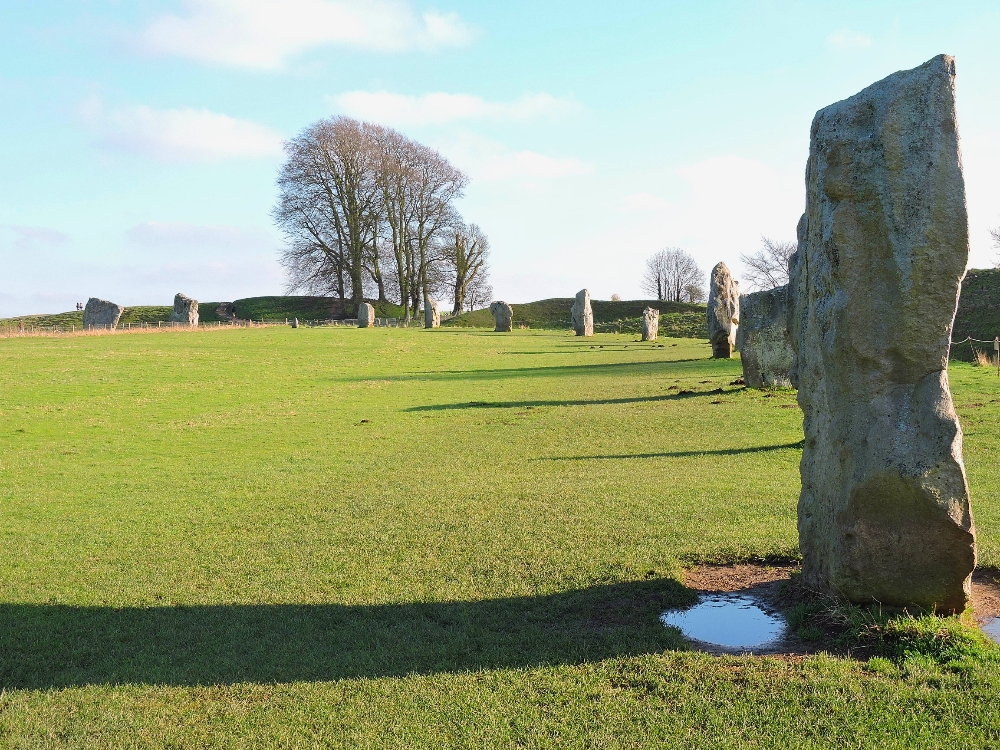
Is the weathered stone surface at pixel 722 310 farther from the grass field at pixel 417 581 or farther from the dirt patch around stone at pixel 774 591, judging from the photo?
the dirt patch around stone at pixel 774 591

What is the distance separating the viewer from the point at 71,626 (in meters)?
5.89

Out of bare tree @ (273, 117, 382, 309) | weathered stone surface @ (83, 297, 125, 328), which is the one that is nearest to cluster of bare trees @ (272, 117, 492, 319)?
bare tree @ (273, 117, 382, 309)

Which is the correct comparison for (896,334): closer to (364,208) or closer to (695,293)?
Result: (364,208)

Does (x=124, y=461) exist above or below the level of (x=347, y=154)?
A: below

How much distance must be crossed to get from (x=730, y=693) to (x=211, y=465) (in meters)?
9.42

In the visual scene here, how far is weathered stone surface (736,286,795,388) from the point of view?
17.9 metres

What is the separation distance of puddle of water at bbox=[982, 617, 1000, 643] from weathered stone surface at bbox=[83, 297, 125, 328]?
1610 inches

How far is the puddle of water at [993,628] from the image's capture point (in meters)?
5.10

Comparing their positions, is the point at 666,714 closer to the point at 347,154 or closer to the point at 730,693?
the point at 730,693

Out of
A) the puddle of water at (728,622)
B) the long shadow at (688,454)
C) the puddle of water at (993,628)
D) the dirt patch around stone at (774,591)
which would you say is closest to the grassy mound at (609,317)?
the long shadow at (688,454)

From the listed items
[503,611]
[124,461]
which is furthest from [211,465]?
[503,611]

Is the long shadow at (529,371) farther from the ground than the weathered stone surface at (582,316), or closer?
closer

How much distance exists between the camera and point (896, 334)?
4906 mm

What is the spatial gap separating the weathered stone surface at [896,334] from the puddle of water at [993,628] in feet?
0.83
